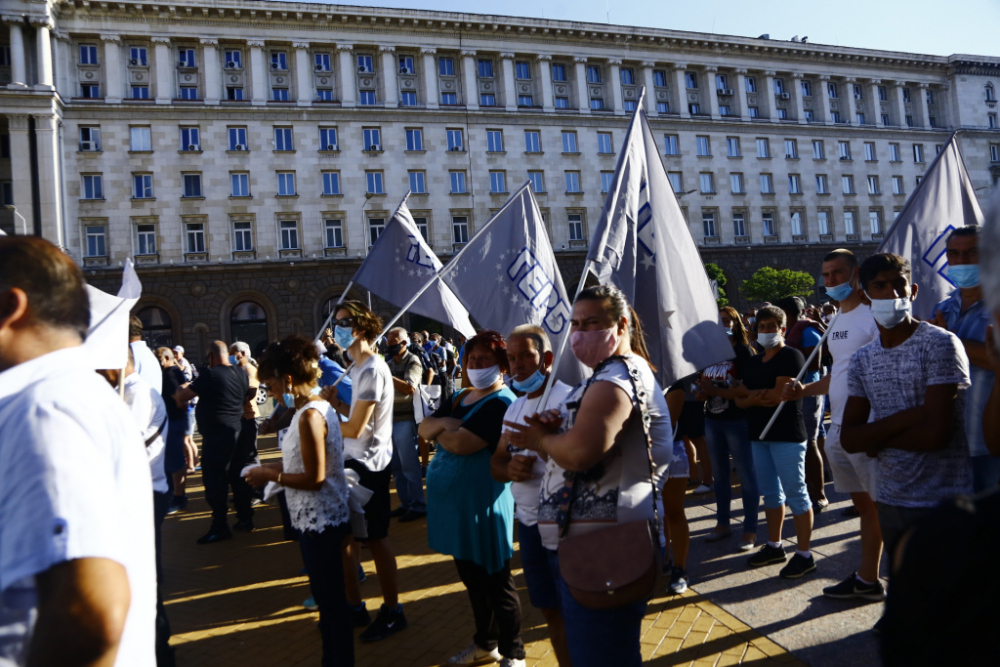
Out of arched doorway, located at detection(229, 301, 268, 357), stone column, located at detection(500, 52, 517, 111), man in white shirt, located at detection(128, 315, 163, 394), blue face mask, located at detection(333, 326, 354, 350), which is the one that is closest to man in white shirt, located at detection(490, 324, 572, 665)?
blue face mask, located at detection(333, 326, 354, 350)

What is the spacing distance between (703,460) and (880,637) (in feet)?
22.6

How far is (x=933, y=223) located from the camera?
5.02 m

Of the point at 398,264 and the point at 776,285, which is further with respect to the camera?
the point at 776,285

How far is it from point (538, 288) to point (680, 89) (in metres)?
40.3

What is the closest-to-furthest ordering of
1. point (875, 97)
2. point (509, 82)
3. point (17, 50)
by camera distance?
point (17, 50), point (509, 82), point (875, 97)

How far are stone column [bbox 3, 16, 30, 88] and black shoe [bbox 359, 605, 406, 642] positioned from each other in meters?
34.8

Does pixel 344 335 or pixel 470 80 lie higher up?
pixel 470 80

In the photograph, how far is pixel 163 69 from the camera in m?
31.9

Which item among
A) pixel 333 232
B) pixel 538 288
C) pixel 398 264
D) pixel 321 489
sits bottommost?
pixel 321 489

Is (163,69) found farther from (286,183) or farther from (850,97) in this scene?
(850,97)

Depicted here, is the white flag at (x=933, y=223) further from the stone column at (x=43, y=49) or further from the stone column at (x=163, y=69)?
the stone column at (x=43, y=49)

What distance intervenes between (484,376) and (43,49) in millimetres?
36024

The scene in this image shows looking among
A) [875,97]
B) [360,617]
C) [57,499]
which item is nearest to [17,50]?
[360,617]

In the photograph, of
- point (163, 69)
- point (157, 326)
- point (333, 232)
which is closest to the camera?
point (157, 326)
